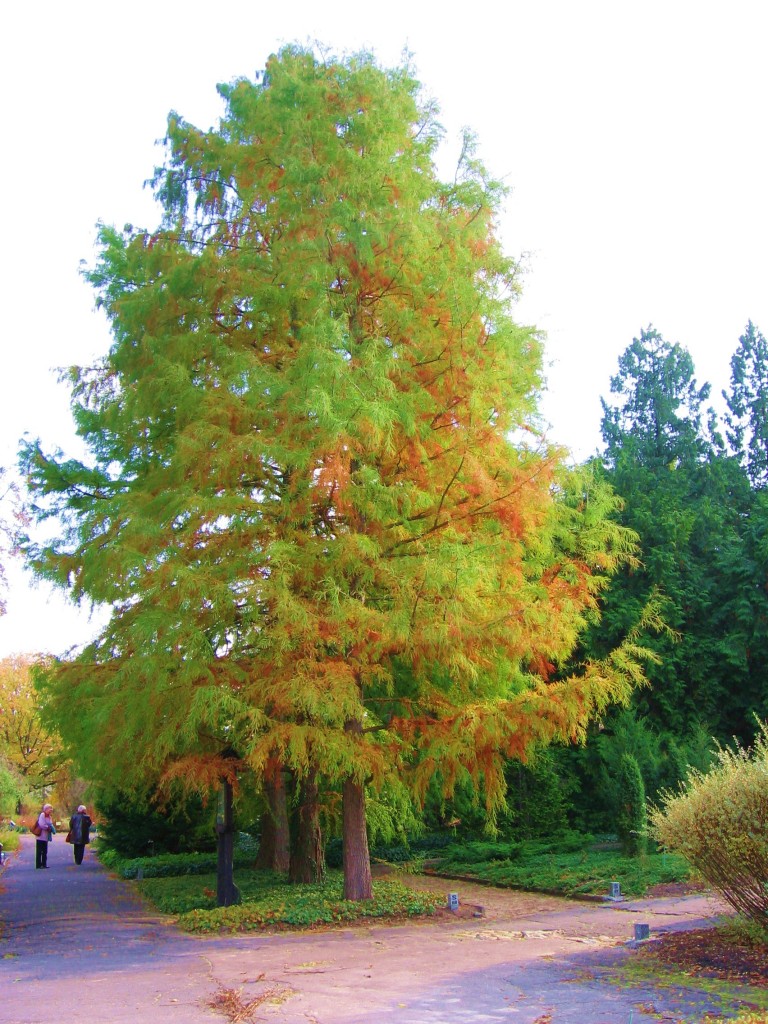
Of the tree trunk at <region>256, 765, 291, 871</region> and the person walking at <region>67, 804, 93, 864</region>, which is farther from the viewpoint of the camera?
the person walking at <region>67, 804, 93, 864</region>

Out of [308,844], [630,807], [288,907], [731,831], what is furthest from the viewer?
[630,807]

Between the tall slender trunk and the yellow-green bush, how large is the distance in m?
4.10

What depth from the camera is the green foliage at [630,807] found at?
15266mm

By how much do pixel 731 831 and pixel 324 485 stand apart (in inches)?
207

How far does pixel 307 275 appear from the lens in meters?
10.3

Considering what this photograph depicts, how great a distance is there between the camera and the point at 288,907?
32.0 ft

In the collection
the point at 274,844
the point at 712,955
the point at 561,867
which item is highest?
the point at 274,844

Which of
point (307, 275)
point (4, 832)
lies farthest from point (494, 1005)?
point (4, 832)

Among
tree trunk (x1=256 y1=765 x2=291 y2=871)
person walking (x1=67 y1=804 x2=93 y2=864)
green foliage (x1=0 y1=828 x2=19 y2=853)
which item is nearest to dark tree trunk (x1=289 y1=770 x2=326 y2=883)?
tree trunk (x1=256 y1=765 x2=291 y2=871)

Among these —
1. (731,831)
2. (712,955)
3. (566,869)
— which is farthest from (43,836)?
(731,831)

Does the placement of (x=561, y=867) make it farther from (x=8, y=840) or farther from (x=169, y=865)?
(x=8, y=840)

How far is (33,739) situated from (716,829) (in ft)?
124

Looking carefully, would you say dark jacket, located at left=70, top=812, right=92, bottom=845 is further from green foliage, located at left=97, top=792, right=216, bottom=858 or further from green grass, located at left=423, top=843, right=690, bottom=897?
green grass, located at left=423, top=843, right=690, bottom=897

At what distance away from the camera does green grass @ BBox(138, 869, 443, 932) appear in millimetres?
9312
